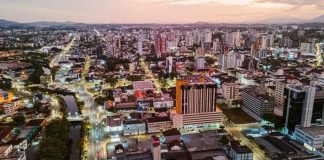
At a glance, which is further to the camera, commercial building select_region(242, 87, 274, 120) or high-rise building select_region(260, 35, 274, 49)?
high-rise building select_region(260, 35, 274, 49)

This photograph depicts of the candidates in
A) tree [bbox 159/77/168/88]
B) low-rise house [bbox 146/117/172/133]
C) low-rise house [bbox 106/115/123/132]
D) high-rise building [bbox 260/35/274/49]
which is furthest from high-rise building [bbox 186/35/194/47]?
low-rise house [bbox 106/115/123/132]

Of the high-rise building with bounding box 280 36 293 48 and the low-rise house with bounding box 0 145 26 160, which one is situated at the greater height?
the high-rise building with bounding box 280 36 293 48

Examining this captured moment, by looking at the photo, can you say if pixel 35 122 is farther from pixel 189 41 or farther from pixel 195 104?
pixel 189 41

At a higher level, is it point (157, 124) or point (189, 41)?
point (189, 41)

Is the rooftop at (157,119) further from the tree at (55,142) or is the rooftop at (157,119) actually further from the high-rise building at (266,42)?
the high-rise building at (266,42)

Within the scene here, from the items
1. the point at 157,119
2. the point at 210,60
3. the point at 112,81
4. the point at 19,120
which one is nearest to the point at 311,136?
the point at 157,119

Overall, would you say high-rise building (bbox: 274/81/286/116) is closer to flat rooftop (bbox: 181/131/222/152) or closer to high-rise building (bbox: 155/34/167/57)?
flat rooftop (bbox: 181/131/222/152)
